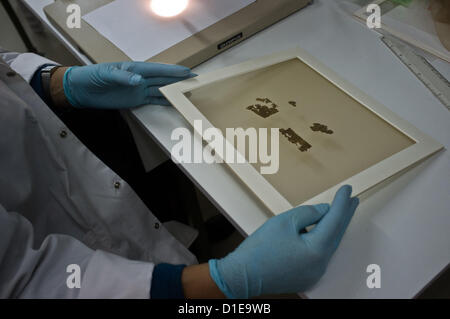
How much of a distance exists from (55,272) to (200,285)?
28 centimetres

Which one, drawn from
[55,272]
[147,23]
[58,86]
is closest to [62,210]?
[55,272]

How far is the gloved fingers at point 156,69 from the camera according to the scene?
87 centimetres

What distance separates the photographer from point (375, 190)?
74 centimetres

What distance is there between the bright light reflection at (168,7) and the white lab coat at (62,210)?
377mm

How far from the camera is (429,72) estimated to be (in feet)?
3.01

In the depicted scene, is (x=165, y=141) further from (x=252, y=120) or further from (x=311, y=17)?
(x=311, y=17)

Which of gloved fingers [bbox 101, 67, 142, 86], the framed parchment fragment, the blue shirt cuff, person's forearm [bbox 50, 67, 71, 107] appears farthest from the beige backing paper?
person's forearm [bbox 50, 67, 71, 107]

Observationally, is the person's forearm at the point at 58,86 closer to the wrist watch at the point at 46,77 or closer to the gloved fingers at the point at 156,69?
the wrist watch at the point at 46,77

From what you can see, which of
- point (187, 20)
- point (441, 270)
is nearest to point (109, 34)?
point (187, 20)

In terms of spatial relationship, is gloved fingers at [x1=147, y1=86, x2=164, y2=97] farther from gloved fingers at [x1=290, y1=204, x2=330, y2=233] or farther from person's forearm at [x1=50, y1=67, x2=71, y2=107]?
gloved fingers at [x1=290, y1=204, x2=330, y2=233]

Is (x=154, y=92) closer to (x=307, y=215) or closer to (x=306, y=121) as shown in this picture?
(x=306, y=121)

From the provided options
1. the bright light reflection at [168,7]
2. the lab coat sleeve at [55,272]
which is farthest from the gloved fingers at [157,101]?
the lab coat sleeve at [55,272]

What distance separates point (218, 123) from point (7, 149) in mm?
476

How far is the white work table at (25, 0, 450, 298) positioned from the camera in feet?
2.09
